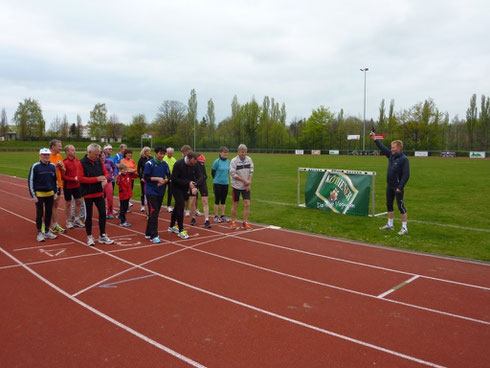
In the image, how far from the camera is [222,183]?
10086mm

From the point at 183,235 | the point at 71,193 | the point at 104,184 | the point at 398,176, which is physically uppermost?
the point at 398,176

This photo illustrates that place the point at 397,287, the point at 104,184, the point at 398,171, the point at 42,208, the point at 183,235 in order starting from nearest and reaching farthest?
the point at 397,287
the point at 104,184
the point at 42,208
the point at 183,235
the point at 398,171

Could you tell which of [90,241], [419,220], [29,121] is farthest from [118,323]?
[29,121]

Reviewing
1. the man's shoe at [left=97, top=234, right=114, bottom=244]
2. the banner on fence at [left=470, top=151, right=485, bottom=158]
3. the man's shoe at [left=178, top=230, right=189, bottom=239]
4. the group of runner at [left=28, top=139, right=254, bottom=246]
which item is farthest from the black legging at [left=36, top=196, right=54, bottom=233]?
the banner on fence at [left=470, top=151, right=485, bottom=158]

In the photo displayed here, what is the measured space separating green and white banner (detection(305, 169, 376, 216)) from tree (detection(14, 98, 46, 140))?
91.6 meters

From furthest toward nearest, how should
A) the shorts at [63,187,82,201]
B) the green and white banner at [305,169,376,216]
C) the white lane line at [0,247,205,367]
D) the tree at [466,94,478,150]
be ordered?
the tree at [466,94,478,150] < the green and white banner at [305,169,376,216] < the shorts at [63,187,82,201] < the white lane line at [0,247,205,367]

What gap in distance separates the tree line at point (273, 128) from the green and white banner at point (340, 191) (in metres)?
56.9

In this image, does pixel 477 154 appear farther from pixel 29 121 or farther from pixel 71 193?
pixel 29 121

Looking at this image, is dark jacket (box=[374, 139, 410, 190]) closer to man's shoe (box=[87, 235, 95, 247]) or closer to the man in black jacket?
the man in black jacket

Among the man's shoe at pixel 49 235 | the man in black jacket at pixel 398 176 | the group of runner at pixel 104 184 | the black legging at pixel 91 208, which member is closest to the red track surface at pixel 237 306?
the man's shoe at pixel 49 235

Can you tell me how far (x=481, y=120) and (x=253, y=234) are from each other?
7659cm

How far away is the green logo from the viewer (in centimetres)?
1131

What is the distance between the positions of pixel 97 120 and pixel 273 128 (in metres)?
43.5

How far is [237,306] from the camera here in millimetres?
4910
